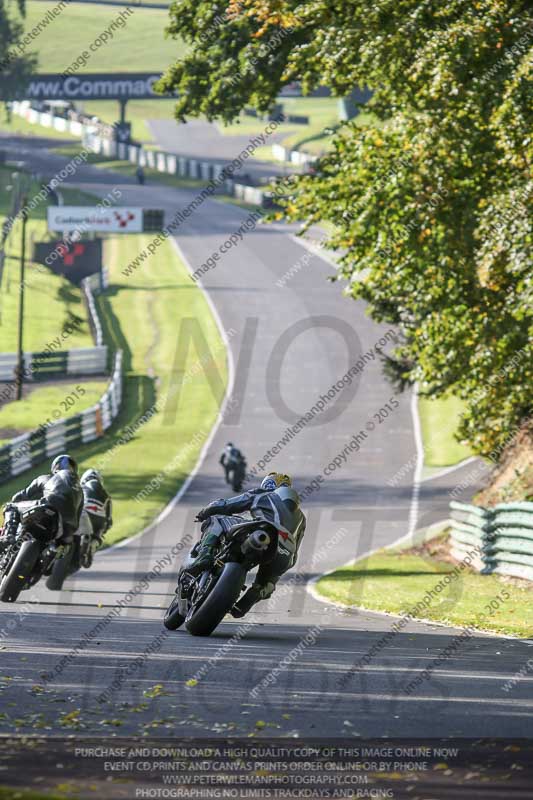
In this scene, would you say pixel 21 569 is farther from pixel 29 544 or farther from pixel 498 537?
pixel 498 537

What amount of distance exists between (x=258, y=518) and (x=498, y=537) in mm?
10341

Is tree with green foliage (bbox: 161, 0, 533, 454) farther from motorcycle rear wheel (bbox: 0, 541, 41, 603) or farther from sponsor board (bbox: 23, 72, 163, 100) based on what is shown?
sponsor board (bbox: 23, 72, 163, 100)

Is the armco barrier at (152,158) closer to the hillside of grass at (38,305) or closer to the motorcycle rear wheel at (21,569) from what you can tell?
the hillside of grass at (38,305)

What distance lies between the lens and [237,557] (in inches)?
440

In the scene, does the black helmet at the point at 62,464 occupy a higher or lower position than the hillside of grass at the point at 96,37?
higher

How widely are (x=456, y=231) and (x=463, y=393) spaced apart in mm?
3176

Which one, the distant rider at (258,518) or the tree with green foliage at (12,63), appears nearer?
the distant rider at (258,518)

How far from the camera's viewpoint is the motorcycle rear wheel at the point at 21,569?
13820 mm

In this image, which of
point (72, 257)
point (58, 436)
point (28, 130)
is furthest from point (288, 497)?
point (28, 130)

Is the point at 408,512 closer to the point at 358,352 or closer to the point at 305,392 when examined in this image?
the point at 305,392

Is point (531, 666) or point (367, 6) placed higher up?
point (367, 6)

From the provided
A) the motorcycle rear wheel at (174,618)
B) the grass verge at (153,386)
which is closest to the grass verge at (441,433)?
the grass verge at (153,386)

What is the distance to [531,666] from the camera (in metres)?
10.4

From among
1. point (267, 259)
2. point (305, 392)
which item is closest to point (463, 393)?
point (305, 392)
